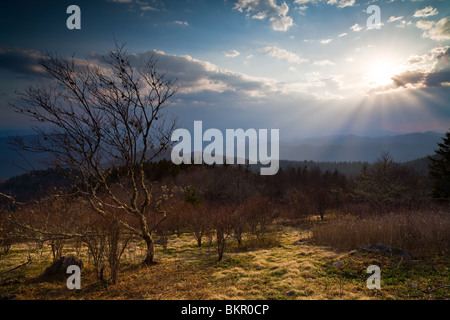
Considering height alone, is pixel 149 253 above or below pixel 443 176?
below

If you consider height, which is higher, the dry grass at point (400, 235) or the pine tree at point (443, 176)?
the pine tree at point (443, 176)

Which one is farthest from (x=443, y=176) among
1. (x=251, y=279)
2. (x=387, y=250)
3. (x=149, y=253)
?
(x=149, y=253)

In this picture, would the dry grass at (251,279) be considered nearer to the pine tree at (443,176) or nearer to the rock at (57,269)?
the rock at (57,269)

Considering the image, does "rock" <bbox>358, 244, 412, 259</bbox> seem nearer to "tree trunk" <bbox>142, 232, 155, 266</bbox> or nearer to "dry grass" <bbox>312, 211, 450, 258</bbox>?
"dry grass" <bbox>312, 211, 450, 258</bbox>

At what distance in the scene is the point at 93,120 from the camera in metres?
8.18

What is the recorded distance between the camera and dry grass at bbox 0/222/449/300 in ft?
21.9

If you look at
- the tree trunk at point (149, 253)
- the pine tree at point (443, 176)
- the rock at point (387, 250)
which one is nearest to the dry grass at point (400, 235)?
the rock at point (387, 250)

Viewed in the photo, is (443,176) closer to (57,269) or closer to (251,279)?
(251,279)

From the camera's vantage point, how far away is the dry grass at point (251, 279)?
667 centimetres

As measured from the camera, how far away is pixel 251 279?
799cm

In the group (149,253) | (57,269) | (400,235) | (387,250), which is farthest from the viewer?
(400,235)
